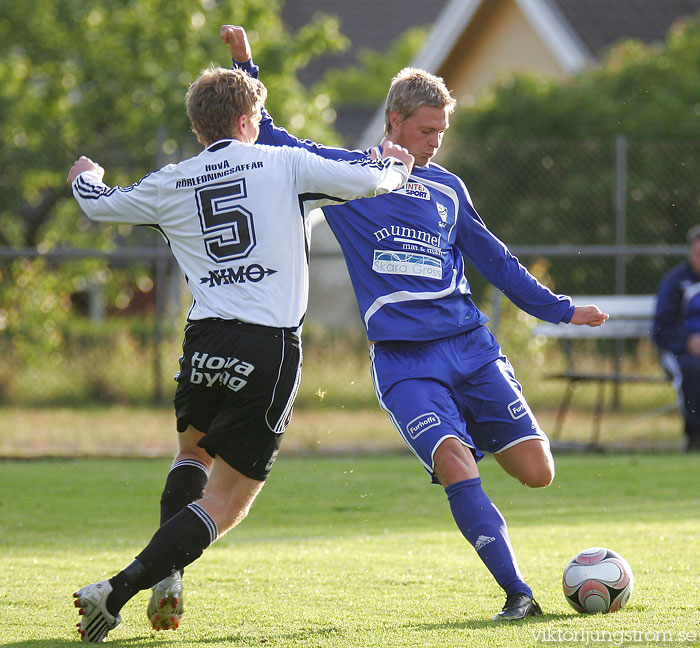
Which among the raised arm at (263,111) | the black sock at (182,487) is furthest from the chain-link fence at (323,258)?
the black sock at (182,487)

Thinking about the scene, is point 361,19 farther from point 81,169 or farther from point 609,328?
point 81,169

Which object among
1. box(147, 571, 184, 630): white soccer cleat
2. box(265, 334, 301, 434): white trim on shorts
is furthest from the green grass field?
box(265, 334, 301, 434): white trim on shorts

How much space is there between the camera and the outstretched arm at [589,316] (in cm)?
518

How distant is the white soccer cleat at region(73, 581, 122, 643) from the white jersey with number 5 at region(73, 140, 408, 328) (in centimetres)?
107

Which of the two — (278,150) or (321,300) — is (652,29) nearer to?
(321,300)

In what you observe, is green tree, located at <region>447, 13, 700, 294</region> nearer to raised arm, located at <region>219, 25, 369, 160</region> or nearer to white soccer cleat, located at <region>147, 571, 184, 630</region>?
raised arm, located at <region>219, 25, 369, 160</region>

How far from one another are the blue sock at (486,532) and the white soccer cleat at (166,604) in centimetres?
111

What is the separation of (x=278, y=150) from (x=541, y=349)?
820 cm

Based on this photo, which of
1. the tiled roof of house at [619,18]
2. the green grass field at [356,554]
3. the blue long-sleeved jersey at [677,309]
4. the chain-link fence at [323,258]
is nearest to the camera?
the green grass field at [356,554]

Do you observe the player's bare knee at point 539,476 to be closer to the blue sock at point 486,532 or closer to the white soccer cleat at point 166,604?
the blue sock at point 486,532

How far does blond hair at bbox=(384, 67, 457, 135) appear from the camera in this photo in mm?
5160

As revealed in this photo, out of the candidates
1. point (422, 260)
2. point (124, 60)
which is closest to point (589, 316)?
point (422, 260)

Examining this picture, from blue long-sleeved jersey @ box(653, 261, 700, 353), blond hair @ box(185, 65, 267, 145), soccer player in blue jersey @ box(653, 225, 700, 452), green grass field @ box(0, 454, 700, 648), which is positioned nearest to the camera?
green grass field @ box(0, 454, 700, 648)

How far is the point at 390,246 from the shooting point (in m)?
5.13
